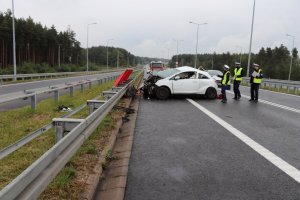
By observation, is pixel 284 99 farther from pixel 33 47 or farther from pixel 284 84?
pixel 33 47

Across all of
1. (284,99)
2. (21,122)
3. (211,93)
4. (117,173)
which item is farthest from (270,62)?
(117,173)

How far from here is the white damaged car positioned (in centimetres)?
1577

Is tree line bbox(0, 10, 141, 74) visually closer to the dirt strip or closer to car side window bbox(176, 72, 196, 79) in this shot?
car side window bbox(176, 72, 196, 79)

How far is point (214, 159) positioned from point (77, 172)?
2312mm

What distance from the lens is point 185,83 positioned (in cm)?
1605

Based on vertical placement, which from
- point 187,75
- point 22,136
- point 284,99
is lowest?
point 284,99

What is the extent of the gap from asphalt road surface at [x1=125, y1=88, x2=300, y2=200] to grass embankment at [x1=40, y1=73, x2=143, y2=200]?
0.60 meters

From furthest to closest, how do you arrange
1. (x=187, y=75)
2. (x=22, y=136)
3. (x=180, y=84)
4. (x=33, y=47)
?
(x=33, y=47) < (x=187, y=75) < (x=180, y=84) < (x=22, y=136)

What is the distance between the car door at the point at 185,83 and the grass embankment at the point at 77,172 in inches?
354

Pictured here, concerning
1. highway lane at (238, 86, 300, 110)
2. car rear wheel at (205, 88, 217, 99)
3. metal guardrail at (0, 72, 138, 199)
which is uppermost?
metal guardrail at (0, 72, 138, 199)

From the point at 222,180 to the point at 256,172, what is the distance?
2.27 feet

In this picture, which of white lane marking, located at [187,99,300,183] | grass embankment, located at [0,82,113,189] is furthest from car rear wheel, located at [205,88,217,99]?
white lane marking, located at [187,99,300,183]

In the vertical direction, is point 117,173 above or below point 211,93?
below

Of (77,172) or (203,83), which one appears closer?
(77,172)
